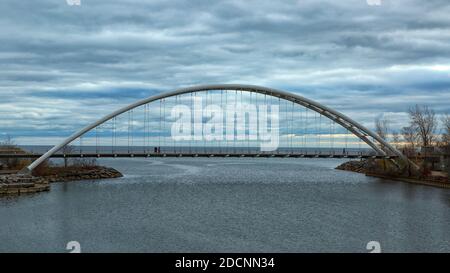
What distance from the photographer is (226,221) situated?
116 feet

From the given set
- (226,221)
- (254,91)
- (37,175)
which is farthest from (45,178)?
(226,221)

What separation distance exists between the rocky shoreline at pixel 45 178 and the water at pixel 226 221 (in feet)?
9.86

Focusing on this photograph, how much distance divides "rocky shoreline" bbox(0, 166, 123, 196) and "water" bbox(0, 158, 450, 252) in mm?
3006

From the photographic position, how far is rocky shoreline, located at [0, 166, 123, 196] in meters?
52.7

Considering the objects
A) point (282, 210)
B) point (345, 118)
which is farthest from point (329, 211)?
point (345, 118)

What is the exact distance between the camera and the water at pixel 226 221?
92.4 feet

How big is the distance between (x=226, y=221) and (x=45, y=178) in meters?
41.3

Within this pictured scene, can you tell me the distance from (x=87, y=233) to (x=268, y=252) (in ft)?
38.8

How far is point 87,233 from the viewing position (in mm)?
31078

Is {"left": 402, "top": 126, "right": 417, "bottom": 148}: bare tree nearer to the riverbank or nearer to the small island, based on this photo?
the riverbank

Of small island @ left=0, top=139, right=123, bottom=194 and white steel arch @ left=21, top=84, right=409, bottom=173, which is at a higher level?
white steel arch @ left=21, top=84, right=409, bottom=173

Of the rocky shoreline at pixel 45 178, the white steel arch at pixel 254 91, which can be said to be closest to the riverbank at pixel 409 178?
the white steel arch at pixel 254 91

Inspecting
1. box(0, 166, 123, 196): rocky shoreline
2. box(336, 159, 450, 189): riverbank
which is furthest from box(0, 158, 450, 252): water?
box(336, 159, 450, 189): riverbank

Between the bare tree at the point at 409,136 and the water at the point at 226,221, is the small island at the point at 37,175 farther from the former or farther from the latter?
the bare tree at the point at 409,136
